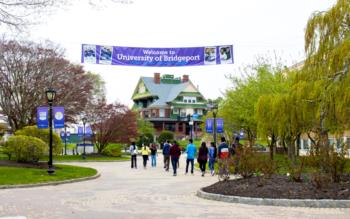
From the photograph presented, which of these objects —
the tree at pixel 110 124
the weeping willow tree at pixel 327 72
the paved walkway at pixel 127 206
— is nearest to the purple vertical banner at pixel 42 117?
the paved walkway at pixel 127 206

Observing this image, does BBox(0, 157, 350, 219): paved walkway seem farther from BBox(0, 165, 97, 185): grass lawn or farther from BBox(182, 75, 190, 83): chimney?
BBox(182, 75, 190, 83): chimney

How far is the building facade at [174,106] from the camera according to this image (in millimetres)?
92562

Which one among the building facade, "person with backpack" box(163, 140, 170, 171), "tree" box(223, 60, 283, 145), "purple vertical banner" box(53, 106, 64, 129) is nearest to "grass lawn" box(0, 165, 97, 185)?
"purple vertical banner" box(53, 106, 64, 129)

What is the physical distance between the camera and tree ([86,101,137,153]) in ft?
171

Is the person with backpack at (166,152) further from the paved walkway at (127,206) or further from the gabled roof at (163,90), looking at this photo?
the gabled roof at (163,90)

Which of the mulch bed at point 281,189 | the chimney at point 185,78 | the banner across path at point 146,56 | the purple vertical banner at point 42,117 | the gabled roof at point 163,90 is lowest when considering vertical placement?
the mulch bed at point 281,189

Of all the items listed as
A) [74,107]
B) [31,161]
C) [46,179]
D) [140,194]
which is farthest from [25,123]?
[140,194]

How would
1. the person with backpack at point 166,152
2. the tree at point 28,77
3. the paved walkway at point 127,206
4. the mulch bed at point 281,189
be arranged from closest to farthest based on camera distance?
the paved walkway at point 127,206, the mulch bed at point 281,189, the person with backpack at point 166,152, the tree at point 28,77

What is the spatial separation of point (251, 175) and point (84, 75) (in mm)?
35310

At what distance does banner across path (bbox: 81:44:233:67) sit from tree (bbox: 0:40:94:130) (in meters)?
20.8

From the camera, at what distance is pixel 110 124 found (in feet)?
171

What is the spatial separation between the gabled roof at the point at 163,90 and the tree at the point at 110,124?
131 feet

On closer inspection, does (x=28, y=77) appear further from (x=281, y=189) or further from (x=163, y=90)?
(x=163, y=90)

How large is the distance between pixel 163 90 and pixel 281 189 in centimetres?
8324
